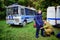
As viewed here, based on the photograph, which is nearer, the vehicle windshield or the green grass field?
the green grass field

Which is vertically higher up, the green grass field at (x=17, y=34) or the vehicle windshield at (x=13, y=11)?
the vehicle windshield at (x=13, y=11)

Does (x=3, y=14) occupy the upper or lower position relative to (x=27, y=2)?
lower

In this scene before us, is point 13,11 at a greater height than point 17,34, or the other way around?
point 13,11

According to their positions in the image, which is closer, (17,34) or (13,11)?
(17,34)

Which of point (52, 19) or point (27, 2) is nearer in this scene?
point (52, 19)

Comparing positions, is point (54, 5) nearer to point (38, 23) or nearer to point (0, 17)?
point (38, 23)

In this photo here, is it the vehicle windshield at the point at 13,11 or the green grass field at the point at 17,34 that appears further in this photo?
the vehicle windshield at the point at 13,11

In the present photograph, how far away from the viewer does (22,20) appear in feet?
65.1

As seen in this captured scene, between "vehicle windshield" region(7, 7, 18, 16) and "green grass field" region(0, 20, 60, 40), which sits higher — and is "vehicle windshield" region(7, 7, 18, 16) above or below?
above

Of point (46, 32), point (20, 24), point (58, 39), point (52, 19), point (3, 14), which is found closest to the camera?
point (58, 39)

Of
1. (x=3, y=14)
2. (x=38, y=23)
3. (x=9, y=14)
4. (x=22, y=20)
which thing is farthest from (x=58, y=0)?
(x=3, y=14)

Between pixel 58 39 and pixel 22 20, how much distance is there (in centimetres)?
827

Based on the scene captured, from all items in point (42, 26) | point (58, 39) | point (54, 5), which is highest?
point (54, 5)

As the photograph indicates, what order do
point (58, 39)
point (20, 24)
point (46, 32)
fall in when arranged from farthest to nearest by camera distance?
point (20, 24)
point (46, 32)
point (58, 39)
